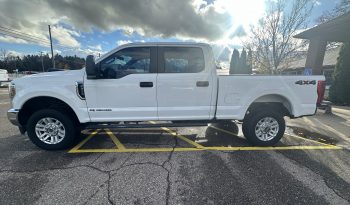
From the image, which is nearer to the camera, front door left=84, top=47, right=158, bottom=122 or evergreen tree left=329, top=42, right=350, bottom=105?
A: front door left=84, top=47, right=158, bottom=122

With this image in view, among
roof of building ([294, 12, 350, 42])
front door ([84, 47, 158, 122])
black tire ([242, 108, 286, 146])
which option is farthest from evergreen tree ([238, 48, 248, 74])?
front door ([84, 47, 158, 122])

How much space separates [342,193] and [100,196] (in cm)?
334

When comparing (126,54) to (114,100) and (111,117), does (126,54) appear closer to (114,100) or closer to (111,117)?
(114,100)

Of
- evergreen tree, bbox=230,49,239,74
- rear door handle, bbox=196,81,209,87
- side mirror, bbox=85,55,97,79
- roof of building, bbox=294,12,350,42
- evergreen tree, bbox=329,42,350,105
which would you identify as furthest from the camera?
evergreen tree, bbox=230,49,239,74

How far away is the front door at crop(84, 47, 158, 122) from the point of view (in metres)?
4.12

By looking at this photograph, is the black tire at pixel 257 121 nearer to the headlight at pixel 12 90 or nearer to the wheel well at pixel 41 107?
the wheel well at pixel 41 107

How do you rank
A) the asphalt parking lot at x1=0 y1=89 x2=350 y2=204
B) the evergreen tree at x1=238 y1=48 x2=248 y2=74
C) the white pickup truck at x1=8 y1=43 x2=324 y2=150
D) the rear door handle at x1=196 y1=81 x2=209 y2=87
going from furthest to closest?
the evergreen tree at x1=238 y1=48 x2=248 y2=74 < the rear door handle at x1=196 y1=81 x2=209 y2=87 < the white pickup truck at x1=8 y1=43 x2=324 y2=150 < the asphalt parking lot at x1=0 y1=89 x2=350 y2=204

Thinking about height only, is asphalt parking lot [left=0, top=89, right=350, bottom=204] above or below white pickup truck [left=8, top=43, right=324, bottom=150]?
below

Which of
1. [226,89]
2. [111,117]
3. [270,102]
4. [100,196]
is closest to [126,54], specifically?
[111,117]

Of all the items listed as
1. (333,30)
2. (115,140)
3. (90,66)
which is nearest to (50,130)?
(115,140)

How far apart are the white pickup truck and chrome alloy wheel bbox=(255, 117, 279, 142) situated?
1.9 inches

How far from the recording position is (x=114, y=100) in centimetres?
420

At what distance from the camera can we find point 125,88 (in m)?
4.14

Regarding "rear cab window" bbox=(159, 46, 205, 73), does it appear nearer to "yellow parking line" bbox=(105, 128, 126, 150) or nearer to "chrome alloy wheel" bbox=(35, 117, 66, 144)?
"yellow parking line" bbox=(105, 128, 126, 150)
